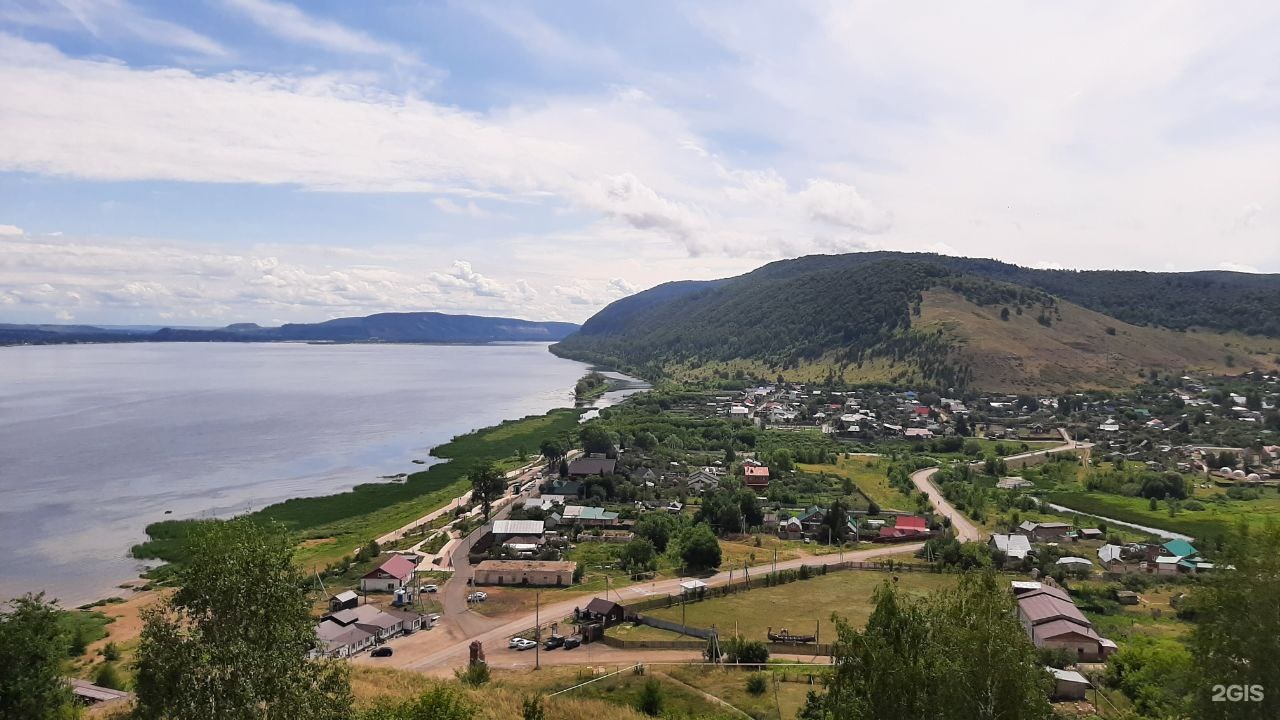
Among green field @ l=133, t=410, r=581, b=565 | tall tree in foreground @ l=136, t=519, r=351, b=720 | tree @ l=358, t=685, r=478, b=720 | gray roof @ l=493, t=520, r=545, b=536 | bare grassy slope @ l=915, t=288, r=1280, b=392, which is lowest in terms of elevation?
green field @ l=133, t=410, r=581, b=565

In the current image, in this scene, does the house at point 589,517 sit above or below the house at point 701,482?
below

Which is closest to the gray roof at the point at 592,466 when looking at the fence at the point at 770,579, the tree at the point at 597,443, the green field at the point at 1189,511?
the tree at the point at 597,443

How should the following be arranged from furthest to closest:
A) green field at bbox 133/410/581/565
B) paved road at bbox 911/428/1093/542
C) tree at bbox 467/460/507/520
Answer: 1. tree at bbox 467/460/507/520
2. paved road at bbox 911/428/1093/542
3. green field at bbox 133/410/581/565

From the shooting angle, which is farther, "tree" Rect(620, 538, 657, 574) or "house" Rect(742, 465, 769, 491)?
"house" Rect(742, 465, 769, 491)

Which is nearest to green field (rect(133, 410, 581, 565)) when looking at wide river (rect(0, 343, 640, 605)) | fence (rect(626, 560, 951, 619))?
wide river (rect(0, 343, 640, 605))

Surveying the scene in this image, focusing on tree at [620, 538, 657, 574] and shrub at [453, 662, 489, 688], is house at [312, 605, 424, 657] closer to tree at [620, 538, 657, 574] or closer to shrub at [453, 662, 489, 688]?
shrub at [453, 662, 489, 688]

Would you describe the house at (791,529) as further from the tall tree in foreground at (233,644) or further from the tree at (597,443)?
the tall tree in foreground at (233,644)

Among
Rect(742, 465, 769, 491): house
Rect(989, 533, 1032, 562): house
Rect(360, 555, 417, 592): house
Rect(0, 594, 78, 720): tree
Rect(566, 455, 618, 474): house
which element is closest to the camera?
Rect(0, 594, 78, 720): tree

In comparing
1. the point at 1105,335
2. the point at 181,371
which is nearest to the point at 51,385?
the point at 181,371
